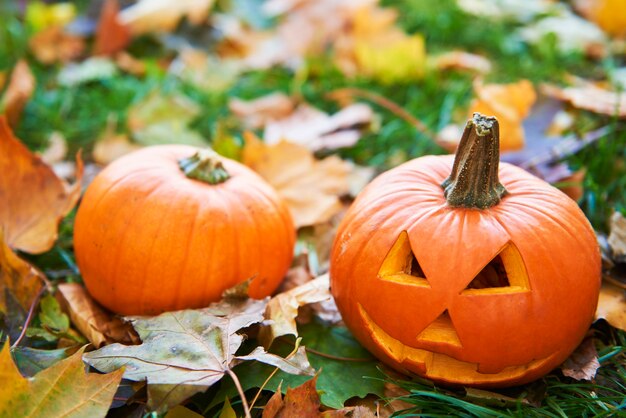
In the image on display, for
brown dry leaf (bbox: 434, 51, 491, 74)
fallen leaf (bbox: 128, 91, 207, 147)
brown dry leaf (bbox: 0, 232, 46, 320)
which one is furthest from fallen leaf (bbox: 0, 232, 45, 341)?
brown dry leaf (bbox: 434, 51, 491, 74)

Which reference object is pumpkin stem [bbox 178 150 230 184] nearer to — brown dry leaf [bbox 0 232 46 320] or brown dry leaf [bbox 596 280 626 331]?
brown dry leaf [bbox 0 232 46 320]

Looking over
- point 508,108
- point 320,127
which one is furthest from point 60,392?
point 508,108

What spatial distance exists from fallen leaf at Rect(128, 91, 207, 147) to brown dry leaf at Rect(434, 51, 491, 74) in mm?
1510

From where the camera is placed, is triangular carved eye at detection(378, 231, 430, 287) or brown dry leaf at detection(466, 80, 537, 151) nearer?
triangular carved eye at detection(378, 231, 430, 287)

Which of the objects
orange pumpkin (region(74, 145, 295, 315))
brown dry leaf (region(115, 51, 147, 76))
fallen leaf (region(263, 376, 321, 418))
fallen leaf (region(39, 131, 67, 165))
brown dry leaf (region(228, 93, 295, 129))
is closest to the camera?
fallen leaf (region(263, 376, 321, 418))

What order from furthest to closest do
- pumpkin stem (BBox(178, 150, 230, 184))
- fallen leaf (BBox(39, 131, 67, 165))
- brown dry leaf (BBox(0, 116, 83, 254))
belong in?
1. fallen leaf (BBox(39, 131, 67, 165))
2. brown dry leaf (BBox(0, 116, 83, 254))
3. pumpkin stem (BBox(178, 150, 230, 184))

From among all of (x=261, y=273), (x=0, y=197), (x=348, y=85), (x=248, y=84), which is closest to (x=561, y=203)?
(x=261, y=273)

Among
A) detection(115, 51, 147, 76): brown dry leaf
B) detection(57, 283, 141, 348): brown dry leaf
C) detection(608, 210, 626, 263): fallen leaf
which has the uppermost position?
detection(608, 210, 626, 263): fallen leaf

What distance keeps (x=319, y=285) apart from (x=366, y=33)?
2.43 m

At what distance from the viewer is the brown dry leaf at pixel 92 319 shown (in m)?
1.78

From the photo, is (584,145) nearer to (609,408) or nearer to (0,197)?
(609,408)

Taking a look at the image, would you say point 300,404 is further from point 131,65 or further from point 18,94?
point 131,65

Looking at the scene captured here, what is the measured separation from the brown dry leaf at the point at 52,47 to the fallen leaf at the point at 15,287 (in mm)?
2375

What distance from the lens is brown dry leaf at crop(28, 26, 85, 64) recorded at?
3.88 m
